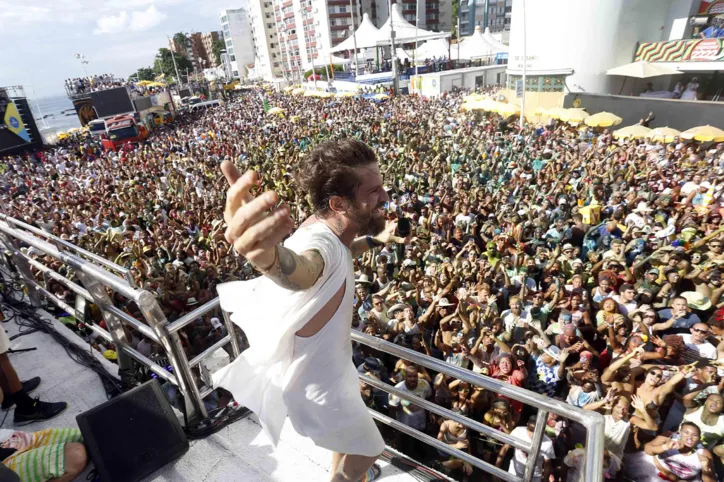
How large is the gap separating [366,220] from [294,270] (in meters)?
0.45

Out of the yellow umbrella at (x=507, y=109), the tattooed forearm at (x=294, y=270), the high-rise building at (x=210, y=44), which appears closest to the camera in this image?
the tattooed forearm at (x=294, y=270)

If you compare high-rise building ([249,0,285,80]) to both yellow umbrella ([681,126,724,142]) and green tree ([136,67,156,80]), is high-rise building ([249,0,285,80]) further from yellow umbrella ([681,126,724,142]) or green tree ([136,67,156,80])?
yellow umbrella ([681,126,724,142])

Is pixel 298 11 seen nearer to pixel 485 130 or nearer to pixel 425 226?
pixel 485 130

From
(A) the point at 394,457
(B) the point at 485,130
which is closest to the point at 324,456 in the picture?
(A) the point at 394,457

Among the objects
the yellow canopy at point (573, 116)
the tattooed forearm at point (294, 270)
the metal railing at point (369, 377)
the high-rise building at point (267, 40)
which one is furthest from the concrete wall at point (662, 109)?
the high-rise building at point (267, 40)

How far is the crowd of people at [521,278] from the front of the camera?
11.2 feet

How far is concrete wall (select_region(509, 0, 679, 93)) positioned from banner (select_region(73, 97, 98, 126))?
33407 mm

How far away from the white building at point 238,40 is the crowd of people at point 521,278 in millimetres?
89175

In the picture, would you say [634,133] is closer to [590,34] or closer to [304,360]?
[590,34]

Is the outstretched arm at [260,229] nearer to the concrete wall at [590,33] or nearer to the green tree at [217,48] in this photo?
the concrete wall at [590,33]

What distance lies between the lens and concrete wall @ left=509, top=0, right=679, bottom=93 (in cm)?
1948

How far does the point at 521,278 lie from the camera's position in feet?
18.2

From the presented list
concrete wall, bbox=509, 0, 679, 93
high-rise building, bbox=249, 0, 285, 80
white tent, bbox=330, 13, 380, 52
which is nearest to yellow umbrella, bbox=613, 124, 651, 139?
concrete wall, bbox=509, 0, 679, 93

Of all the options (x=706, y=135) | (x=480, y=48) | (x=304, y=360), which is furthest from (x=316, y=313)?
(x=480, y=48)
